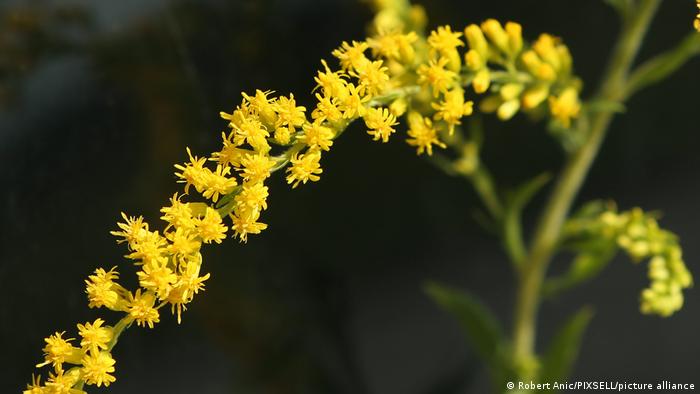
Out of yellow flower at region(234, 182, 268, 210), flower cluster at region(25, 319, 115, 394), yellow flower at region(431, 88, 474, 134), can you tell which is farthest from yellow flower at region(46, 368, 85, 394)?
yellow flower at region(431, 88, 474, 134)

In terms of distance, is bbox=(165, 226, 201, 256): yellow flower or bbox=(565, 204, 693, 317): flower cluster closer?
bbox=(165, 226, 201, 256): yellow flower

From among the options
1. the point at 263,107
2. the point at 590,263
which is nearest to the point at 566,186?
the point at 590,263

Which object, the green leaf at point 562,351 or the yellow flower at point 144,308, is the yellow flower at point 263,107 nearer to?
the yellow flower at point 144,308

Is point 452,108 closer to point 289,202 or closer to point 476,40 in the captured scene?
point 476,40

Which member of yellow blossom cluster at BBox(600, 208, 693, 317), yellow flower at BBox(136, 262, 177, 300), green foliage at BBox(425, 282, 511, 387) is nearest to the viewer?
yellow flower at BBox(136, 262, 177, 300)

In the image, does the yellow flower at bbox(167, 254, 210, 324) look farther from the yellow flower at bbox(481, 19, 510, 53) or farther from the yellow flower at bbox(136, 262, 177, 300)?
the yellow flower at bbox(481, 19, 510, 53)

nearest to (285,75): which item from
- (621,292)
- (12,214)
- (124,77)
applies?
(124,77)

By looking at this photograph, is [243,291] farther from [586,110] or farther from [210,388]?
[586,110]
